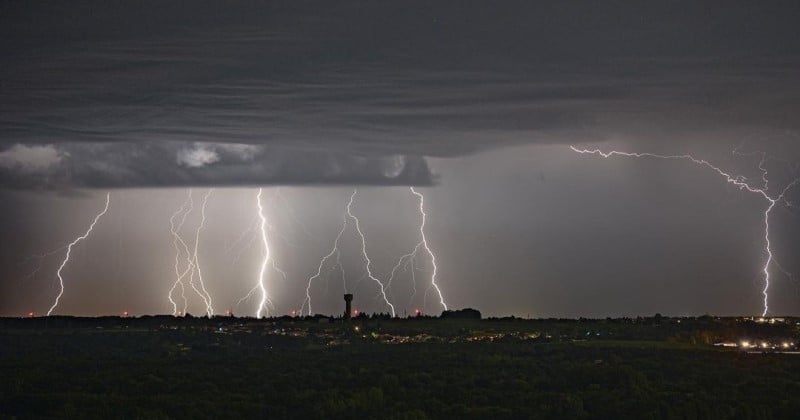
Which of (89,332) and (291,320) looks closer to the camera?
(89,332)

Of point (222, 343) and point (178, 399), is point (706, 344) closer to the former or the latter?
point (222, 343)

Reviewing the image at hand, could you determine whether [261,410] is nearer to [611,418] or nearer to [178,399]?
[178,399]

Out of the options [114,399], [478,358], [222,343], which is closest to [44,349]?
[222,343]

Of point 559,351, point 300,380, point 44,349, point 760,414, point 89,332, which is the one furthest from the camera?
point 89,332

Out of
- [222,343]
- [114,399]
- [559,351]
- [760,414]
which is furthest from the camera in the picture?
[222,343]

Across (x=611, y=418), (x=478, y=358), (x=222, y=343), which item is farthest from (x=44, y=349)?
(x=611, y=418)

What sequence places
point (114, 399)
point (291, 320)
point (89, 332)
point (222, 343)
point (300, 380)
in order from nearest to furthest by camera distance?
point (114, 399)
point (300, 380)
point (222, 343)
point (89, 332)
point (291, 320)
